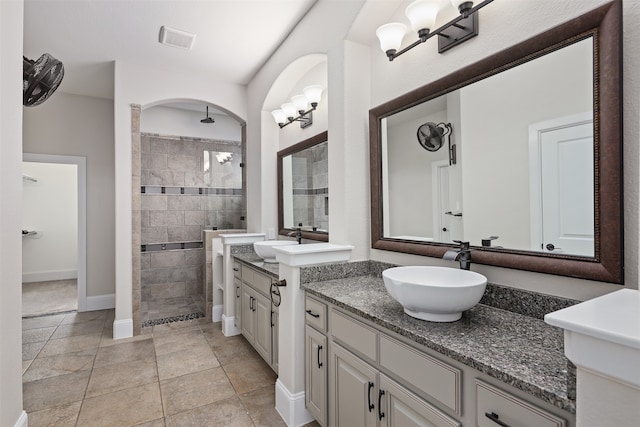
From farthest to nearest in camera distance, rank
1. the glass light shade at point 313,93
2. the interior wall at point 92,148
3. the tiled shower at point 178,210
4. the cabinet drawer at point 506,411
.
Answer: the tiled shower at point 178,210 < the interior wall at point 92,148 < the glass light shade at point 313,93 < the cabinet drawer at point 506,411

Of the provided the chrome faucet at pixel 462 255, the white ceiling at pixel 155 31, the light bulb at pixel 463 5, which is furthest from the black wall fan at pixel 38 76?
the chrome faucet at pixel 462 255

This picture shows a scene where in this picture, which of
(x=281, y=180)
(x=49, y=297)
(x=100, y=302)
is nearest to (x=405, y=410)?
(x=281, y=180)

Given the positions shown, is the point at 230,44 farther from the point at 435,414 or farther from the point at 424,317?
the point at 435,414

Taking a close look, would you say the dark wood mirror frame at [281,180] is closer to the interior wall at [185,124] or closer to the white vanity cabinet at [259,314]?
the white vanity cabinet at [259,314]

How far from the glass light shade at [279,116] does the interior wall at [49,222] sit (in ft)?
17.3

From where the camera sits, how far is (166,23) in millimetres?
2764

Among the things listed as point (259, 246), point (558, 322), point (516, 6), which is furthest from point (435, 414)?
point (259, 246)

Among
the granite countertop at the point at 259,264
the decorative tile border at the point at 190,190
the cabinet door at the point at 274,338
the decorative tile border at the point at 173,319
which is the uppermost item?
the decorative tile border at the point at 190,190

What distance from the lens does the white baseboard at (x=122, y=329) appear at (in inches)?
134

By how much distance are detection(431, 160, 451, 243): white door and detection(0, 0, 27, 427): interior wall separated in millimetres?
2220

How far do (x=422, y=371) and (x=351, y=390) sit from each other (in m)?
0.51

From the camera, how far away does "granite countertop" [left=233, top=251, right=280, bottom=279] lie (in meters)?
2.41

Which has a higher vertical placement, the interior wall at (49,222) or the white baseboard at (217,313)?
the interior wall at (49,222)

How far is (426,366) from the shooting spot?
3.78ft
